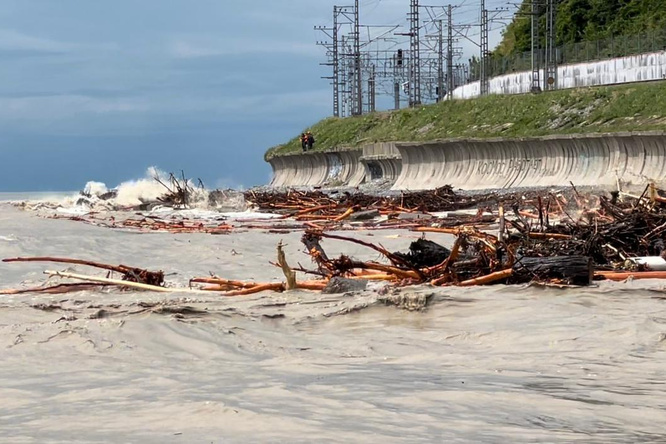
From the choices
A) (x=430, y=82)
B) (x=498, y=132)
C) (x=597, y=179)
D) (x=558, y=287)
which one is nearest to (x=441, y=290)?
(x=558, y=287)

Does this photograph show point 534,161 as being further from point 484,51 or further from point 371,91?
point 371,91

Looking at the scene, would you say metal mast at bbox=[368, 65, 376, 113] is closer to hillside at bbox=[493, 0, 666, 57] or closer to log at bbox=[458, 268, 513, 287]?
hillside at bbox=[493, 0, 666, 57]

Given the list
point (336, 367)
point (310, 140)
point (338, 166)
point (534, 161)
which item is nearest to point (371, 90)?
point (310, 140)

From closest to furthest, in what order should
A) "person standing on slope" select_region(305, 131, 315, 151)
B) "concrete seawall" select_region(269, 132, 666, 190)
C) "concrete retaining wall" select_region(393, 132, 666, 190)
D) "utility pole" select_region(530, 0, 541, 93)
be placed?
"concrete retaining wall" select_region(393, 132, 666, 190), "concrete seawall" select_region(269, 132, 666, 190), "utility pole" select_region(530, 0, 541, 93), "person standing on slope" select_region(305, 131, 315, 151)

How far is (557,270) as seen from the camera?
1013 centimetres

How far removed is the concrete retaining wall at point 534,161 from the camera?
36.8 metres

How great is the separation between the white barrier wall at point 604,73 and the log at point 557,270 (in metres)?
47.8

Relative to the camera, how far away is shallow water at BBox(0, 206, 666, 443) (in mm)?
5188

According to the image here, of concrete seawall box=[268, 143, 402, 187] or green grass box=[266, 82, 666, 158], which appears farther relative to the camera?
concrete seawall box=[268, 143, 402, 187]

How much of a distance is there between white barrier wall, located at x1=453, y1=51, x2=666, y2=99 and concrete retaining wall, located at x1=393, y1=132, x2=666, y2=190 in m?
11.4

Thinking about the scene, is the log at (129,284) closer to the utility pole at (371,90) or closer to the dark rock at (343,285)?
the dark rock at (343,285)

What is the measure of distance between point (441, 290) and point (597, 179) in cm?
3006

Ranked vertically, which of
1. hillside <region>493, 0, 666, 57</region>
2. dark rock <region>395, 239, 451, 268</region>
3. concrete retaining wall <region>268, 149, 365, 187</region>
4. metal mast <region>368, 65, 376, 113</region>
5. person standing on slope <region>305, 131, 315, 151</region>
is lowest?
dark rock <region>395, 239, 451, 268</region>

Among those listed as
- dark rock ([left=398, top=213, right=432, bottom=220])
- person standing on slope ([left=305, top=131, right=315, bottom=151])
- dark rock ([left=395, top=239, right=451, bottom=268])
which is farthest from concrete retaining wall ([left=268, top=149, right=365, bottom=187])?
dark rock ([left=395, top=239, right=451, bottom=268])
